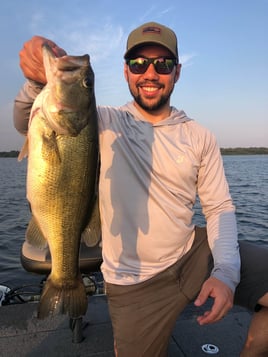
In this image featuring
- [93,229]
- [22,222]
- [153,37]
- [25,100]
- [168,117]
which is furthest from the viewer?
[22,222]

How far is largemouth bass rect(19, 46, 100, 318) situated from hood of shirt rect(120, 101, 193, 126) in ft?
2.48

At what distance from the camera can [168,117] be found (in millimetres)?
3383

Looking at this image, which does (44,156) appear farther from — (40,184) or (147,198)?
(147,198)

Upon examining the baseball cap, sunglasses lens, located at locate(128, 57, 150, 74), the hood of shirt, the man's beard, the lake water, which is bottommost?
the lake water

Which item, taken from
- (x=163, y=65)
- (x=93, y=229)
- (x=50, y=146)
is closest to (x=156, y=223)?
(x=93, y=229)

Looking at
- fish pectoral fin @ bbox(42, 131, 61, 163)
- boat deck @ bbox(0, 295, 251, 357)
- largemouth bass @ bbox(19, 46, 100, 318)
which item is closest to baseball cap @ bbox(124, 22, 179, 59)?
largemouth bass @ bbox(19, 46, 100, 318)

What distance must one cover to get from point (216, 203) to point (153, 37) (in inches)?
61.6

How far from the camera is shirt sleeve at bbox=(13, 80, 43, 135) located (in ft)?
8.76

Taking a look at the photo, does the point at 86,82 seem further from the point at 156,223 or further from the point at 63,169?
the point at 156,223

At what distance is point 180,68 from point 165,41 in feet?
1.32

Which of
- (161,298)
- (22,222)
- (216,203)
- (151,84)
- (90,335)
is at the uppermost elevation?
(151,84)

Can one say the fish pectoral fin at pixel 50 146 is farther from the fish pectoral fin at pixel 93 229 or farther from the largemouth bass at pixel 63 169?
the fish pectoral fin at pixel 93 229

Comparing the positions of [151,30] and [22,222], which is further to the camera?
[22,222]

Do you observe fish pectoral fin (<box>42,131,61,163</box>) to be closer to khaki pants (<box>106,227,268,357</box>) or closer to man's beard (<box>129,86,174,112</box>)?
man's beard (<box>129,86,174,112</box>)
